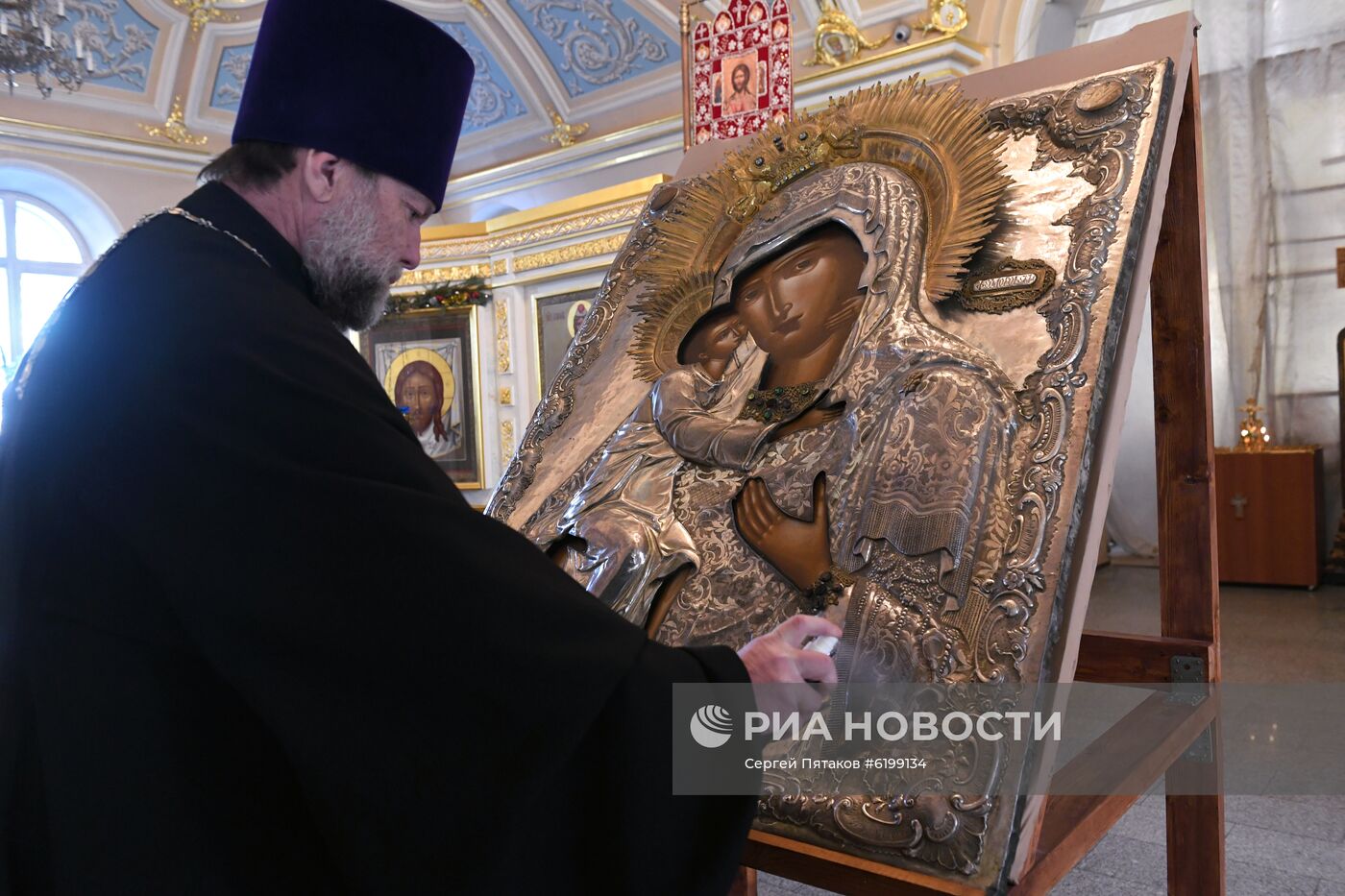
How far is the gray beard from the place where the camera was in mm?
1415

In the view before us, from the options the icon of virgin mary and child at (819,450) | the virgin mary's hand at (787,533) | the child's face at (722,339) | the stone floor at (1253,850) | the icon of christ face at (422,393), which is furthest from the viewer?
the icon of christ face at (422,393)

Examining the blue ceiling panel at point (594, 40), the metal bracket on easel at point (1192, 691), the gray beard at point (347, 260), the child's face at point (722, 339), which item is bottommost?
the metal bracket on easel at point (1192, 691)

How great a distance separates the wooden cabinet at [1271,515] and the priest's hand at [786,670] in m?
6.92

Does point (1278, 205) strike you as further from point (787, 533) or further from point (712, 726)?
point (712, 726)

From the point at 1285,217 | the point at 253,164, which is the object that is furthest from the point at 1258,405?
the point at 253,164

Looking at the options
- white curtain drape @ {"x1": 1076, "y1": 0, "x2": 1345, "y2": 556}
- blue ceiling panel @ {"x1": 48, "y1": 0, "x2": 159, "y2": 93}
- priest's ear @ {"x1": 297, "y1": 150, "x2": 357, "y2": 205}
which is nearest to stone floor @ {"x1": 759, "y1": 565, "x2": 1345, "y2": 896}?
priest's ear @ {"x1": 297, "y1": 150, "x2": 357, "y2": 205}

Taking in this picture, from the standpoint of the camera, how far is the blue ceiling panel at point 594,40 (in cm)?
1039

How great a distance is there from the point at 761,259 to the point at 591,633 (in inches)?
52.4

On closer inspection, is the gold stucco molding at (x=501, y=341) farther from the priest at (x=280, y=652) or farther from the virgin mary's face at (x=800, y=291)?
the priest at (x=280, y=652)

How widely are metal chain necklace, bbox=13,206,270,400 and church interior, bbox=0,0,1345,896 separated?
17 centimetres

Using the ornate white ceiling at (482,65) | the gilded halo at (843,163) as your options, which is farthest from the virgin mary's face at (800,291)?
the ornate white ceiling at (482,65)

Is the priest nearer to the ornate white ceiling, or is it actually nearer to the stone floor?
the stone floor

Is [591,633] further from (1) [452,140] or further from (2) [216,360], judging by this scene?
(1) [452,140]

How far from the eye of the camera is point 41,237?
489 inches
